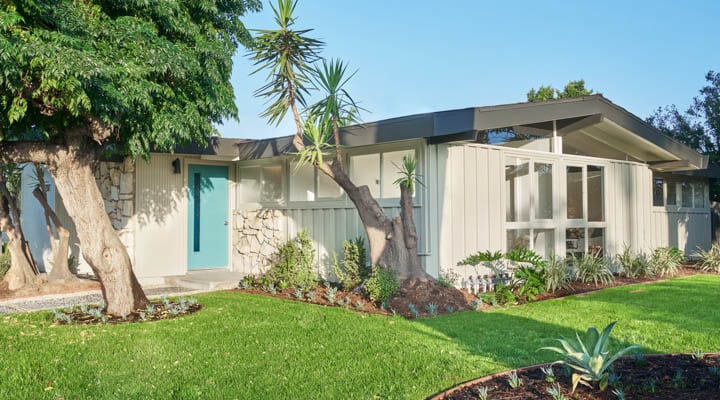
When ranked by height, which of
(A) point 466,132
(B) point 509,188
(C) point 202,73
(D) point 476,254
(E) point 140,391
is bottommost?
(E) point 140,391

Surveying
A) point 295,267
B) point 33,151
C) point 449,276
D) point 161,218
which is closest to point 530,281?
point 449,276

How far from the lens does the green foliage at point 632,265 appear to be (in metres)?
10.7

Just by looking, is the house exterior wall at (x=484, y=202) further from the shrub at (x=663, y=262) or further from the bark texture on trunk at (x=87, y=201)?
the bark texture on trunk at (x=87, y=201)

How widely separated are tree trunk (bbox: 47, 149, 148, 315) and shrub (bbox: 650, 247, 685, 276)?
894 centimetres

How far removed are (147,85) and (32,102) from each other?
4.51ft

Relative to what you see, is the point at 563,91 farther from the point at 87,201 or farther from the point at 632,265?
the point at 87,201

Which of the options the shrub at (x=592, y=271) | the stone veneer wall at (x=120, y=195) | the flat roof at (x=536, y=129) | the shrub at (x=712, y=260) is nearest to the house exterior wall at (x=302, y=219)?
the flat roof at (x=536, y=129)

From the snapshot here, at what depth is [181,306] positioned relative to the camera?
23.6 ft

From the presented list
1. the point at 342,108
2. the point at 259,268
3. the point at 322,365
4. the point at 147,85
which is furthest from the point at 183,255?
the point at 322,365

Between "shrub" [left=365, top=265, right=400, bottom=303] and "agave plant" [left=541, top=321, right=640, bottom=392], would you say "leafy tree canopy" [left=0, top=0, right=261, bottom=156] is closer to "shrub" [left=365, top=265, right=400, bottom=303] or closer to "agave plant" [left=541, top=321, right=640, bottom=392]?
"shrub" [left=365, top=265, right=400, bottom=303]

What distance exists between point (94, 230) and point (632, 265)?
887 cm

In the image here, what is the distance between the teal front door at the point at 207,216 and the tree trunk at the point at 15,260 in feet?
9.00

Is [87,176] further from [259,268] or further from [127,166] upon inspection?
[259,268]

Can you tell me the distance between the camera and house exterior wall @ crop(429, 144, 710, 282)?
8.39m
